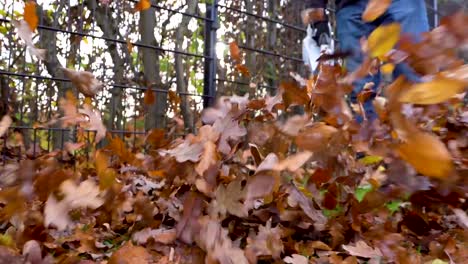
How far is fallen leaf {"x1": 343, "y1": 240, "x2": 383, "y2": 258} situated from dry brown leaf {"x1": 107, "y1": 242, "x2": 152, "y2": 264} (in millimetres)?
395

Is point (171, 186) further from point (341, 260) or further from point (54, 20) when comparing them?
A: point (54, 20)

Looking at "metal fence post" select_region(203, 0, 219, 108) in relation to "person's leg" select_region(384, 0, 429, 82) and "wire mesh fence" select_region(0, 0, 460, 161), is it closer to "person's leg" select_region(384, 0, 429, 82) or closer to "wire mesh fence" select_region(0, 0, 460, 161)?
"wire mesh fence" select_region(0, 0, 460, 161)

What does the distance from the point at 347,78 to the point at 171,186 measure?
0.51 meters

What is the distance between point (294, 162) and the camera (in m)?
0.88

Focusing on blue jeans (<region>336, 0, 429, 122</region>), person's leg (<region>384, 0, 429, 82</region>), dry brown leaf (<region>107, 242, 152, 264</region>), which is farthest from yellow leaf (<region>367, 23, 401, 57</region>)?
person's leg (<region>384, 0, 429, 82</region>)

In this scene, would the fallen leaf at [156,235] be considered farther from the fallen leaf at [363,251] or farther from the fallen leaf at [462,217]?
the fallen leaf at [462,217]

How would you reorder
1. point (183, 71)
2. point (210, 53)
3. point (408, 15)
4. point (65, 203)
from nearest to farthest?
1. point (65, 203)
2. point (408, 15)
3. point (210, 53)
4. point (183, 71)

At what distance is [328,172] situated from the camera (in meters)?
1.11

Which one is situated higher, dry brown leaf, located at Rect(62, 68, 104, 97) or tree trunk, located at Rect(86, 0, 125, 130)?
tree trunk, located at Rect(86, 0, 125, 130)

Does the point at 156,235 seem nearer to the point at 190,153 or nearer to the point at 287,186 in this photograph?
the point at 190,153

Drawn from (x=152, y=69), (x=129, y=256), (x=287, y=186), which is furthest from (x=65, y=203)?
(x=152, y=69)

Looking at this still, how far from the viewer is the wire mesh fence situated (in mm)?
3123

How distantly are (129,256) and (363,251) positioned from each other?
46 centimetres

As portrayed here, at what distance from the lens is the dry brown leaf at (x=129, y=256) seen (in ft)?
2.85
